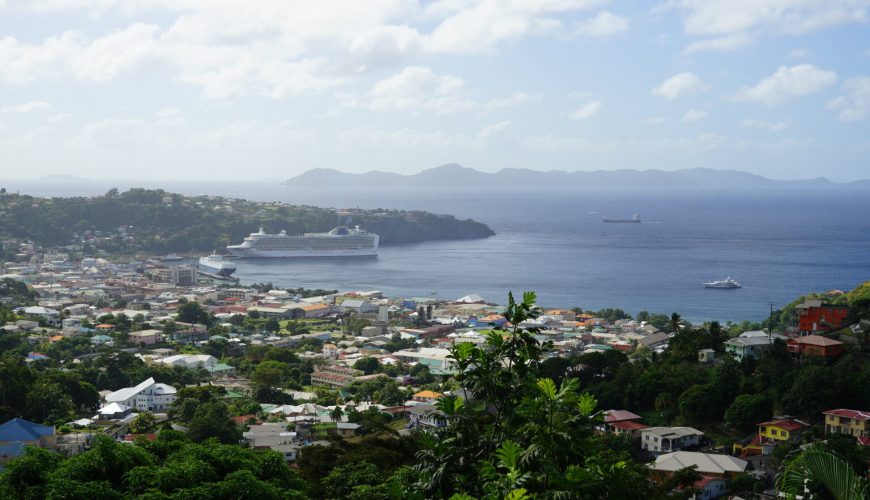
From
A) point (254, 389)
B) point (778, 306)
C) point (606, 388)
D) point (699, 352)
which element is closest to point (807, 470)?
point (606, 388)

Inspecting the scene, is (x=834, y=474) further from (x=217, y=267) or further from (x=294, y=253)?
(x=294, y=253)

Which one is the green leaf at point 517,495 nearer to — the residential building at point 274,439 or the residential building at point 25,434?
the residential building at point 274,439

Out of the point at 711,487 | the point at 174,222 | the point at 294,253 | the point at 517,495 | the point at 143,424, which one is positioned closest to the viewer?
the point at 517,495

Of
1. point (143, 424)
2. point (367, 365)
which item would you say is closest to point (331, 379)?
point (367, 365)

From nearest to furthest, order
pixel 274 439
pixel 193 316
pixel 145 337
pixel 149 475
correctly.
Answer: pixel 149 475 → pixel 274 439 → pixel 145 337 → pixel 193 316

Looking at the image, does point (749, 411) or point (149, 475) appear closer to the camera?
point (149, 475)
